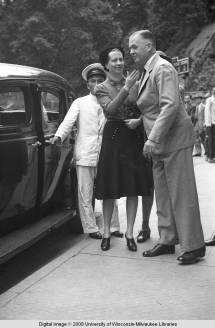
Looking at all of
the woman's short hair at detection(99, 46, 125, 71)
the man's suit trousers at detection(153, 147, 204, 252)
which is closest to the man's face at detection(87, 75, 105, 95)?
the woman's short hair at detection(99, 46, 125, 71)

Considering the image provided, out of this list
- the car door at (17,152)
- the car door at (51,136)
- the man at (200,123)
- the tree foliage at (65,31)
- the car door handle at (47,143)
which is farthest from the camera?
the tree foliage at (65,31)

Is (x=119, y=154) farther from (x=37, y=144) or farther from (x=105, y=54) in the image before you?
(x=105, y=54)

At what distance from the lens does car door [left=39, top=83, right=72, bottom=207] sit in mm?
5426

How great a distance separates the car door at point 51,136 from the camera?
5426mm

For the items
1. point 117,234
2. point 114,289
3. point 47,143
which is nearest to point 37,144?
point 47,143

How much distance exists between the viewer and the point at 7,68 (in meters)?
4.87

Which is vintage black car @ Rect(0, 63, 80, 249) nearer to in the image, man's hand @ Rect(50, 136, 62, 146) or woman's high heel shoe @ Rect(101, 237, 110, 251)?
man's hand @ Rect(50, 136, 62, 146)

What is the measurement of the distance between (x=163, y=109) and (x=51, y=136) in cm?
154

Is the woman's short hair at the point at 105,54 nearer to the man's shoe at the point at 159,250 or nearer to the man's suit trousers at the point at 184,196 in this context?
the man's suit trousers at the point at 184,196

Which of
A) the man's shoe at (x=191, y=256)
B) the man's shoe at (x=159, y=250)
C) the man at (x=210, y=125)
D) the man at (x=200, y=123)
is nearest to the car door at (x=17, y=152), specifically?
the man's shoe at (x=159, y=250)

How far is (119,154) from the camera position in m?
5.11

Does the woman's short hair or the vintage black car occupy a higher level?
the woman's short hair

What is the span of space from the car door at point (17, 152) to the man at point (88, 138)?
645 millimetres

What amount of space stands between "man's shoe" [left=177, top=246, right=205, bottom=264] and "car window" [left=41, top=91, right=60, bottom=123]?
6.51 ft
